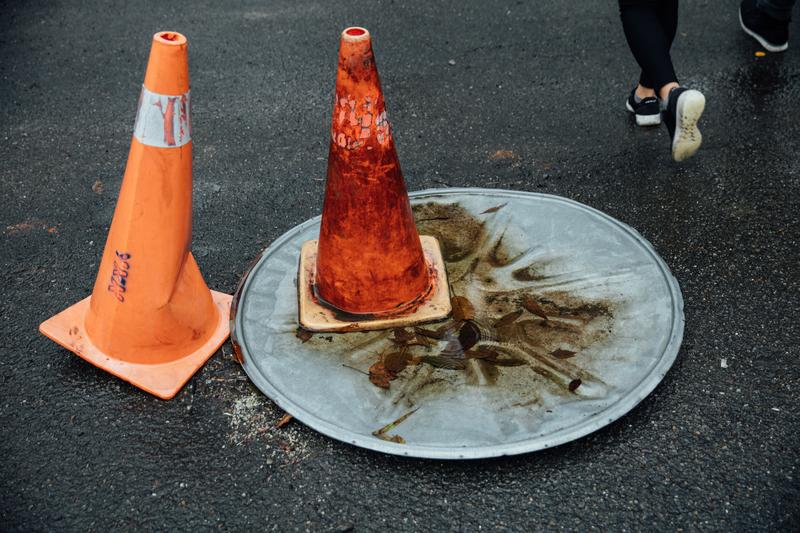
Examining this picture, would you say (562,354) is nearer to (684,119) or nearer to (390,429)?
(390,429)

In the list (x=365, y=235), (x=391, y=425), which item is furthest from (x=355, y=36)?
(x=391, y=425)

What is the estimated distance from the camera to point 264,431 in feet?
7.67

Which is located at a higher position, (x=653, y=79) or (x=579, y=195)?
(x=653, y=79)

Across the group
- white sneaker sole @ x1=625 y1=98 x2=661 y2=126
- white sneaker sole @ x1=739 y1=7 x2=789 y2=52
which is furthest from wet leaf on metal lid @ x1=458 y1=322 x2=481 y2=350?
white sneaker sole @ x1=739 y1=7 x2=789 y2=52

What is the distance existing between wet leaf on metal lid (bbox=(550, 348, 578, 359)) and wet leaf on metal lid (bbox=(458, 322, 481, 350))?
0.86 feet

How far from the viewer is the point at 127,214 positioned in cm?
239

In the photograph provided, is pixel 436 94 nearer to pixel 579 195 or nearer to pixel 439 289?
pixel 579 195

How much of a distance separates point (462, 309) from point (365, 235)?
45 centimetres

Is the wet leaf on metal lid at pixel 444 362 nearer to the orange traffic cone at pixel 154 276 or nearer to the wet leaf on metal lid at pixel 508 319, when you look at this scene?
the wet leaf on metal lid at pixel 508 319

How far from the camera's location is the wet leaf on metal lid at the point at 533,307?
264 centimetres

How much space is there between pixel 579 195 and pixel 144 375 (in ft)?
6.76

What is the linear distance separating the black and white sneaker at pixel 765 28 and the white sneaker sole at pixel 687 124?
1606mm

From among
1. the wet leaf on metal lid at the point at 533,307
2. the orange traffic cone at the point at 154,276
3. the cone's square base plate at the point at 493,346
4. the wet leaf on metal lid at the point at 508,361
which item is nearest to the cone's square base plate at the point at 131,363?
the orange traffic cone at the point at 154,276

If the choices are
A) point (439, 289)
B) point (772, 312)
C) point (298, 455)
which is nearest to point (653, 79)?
point (772, 312)
